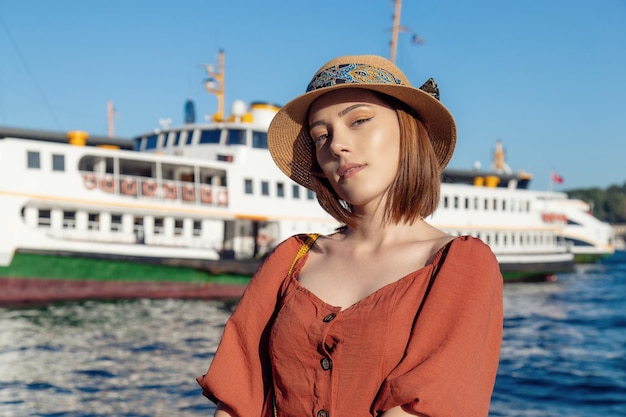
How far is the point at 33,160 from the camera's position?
50.4 feet

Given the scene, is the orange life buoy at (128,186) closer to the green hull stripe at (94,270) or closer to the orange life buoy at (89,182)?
the orange life buoy at (89,182)

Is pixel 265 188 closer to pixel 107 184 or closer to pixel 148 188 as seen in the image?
pixel 148 188

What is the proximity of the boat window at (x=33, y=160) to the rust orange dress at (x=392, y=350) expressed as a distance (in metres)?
15.1

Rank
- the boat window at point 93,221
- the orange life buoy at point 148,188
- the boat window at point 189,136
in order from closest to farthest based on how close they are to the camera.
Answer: the boat window at point 93,221 → the orange life buoy at point 148,188 → the boat window at point 189,136

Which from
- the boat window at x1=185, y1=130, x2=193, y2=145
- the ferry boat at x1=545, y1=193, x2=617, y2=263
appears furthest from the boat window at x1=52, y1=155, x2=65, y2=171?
the ferry boat at x1=545, y1=193, x2=617, y2=263

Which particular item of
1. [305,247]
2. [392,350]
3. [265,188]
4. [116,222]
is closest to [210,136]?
[265,188]

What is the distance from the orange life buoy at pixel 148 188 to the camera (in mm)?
16734

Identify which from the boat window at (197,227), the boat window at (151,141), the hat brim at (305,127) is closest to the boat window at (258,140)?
the boat window at (197,227)

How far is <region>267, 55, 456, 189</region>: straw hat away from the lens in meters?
1.47

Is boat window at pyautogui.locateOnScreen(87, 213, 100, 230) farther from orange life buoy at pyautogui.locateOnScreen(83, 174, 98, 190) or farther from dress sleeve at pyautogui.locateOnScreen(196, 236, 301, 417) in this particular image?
dress sleeve at pyautogui.locateOnScreen(196, 236, 301, 417)

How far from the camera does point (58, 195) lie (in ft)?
50.5

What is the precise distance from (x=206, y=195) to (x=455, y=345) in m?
16.7

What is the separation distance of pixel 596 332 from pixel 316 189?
43.6 feet

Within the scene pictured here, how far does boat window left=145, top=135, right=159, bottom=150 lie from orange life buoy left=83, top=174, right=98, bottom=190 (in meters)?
5.79
